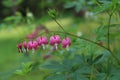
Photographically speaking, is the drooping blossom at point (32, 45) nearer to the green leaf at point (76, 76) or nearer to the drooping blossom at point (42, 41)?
the drooping blossom at point (42, 41)

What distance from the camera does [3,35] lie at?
11.3 m

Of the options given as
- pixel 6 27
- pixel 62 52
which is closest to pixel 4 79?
pixel 62 52

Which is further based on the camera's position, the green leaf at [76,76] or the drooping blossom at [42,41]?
the drooping blossom at [42,41]

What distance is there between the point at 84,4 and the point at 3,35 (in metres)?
8.65

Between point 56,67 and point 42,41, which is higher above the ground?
point 42,41

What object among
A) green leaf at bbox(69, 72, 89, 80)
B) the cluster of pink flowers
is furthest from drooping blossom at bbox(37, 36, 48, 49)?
green leaf at bbox(69, 72, 89, 80)

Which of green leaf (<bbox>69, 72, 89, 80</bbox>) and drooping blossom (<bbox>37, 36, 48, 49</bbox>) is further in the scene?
drooping blossom (<bbox>37, 36, 48, 49</bbox>)

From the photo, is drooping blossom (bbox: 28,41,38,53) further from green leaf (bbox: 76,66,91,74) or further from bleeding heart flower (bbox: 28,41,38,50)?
green leaf (bbox: 76,66,91,74)

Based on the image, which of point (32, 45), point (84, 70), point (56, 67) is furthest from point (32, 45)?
point (84, 70)

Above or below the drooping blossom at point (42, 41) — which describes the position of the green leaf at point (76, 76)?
below

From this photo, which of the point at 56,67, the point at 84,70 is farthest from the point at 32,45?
the point at 84,70

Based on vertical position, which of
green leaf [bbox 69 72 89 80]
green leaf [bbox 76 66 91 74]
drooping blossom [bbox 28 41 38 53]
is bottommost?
green leaf [bbox 69 72 89 80]

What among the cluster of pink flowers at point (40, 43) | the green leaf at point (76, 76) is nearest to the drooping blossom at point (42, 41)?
the cluster of pink flowers at point (40, 43)

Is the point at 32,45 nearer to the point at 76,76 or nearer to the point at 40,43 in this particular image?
the point at 40,43
